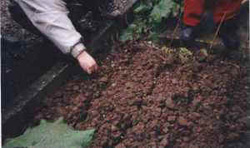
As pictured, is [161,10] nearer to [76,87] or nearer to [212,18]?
[212,18]

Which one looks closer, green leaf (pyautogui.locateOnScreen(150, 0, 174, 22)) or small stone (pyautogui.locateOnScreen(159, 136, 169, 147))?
small stone (pyautogui.locateOnScreen(159, 136, 169, 147))

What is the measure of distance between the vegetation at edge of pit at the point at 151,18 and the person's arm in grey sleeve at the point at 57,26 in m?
0.95

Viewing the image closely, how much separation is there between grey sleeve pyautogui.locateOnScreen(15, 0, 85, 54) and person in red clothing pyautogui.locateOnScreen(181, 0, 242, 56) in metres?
1.08

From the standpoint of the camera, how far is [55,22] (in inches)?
111

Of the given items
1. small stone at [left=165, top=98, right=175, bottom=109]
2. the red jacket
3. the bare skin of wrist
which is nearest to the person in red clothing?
the red jacket

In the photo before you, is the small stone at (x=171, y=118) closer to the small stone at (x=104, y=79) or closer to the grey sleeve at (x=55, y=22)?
the small stone at (x=104, y=79)

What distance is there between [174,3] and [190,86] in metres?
0.89

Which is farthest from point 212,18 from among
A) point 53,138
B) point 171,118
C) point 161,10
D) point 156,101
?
point 53,138

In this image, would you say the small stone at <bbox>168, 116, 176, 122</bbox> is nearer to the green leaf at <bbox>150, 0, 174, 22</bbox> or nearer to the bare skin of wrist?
the bare skin of wrist

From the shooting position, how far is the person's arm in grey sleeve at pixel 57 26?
2.81 metres

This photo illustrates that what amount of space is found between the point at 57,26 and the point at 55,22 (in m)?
0.03

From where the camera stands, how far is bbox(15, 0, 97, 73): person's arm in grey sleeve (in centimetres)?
281

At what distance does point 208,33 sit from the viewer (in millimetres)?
3590

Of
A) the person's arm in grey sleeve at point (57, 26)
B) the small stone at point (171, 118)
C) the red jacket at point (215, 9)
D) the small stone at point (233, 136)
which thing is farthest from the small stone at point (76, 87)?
the small stone at point (233, 136)
